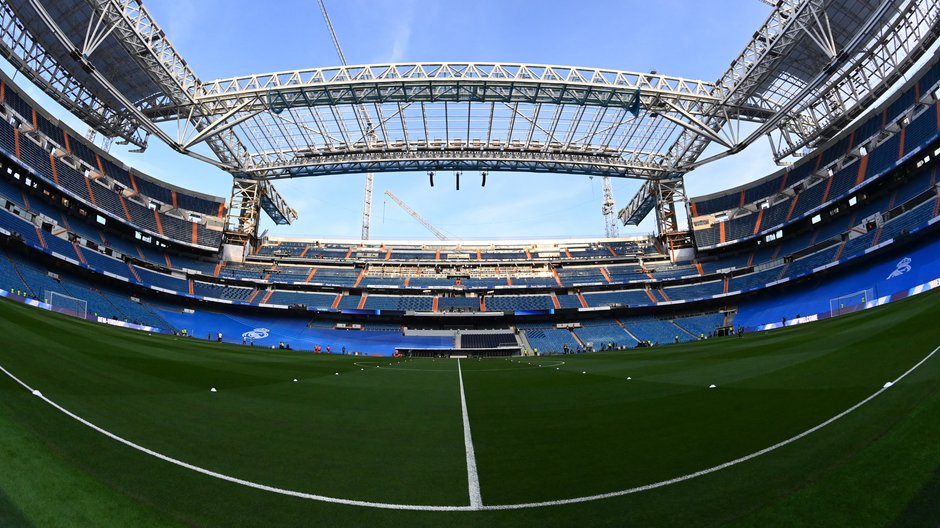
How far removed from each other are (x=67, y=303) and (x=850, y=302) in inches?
2183

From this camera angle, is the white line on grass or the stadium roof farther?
the stadium roof

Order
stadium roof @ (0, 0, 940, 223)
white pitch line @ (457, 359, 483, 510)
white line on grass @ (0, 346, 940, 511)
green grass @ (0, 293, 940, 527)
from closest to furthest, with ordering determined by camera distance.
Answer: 1. green grass @ (0, 293, 940, 527)
2. white line on grass @ (0, 346, 940, 511)
3. white pitch line @ (457, 359, 483, 510)
4. stadium roof @ (0, 0, 940, 223)

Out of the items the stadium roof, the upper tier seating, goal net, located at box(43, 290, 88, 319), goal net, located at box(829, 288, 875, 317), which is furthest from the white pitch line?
the upper tier seating

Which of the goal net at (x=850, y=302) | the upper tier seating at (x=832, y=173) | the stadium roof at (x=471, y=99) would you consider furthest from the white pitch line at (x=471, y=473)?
the upper tier seating at (x=832, y=173)

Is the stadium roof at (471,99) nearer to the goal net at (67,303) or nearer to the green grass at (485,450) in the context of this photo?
the goal net at (67,303)

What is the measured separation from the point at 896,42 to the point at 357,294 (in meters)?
51.1

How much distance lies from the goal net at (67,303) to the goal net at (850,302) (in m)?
52.9

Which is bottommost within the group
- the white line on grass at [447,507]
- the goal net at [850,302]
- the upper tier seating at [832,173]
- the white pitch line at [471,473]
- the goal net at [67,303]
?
the white pitch line at [471,473]

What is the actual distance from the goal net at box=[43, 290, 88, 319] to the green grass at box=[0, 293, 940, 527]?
26.5 meters

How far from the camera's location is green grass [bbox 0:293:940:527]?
3.12 m

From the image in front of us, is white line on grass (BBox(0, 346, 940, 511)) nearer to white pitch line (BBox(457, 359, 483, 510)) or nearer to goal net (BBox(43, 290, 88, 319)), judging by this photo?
white pitch line (BBox(457, 359, 483, 510))

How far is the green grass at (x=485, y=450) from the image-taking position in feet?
10.3

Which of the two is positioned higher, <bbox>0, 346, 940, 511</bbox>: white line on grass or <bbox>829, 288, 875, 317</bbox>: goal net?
<bbox>829, 288, 875, 317</bbox>: goal net

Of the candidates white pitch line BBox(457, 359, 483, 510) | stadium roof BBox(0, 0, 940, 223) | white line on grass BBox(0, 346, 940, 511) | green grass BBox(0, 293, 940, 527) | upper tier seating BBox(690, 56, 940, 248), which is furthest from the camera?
Answer: upper tier seating BBox(690, 56, 940, 248)
